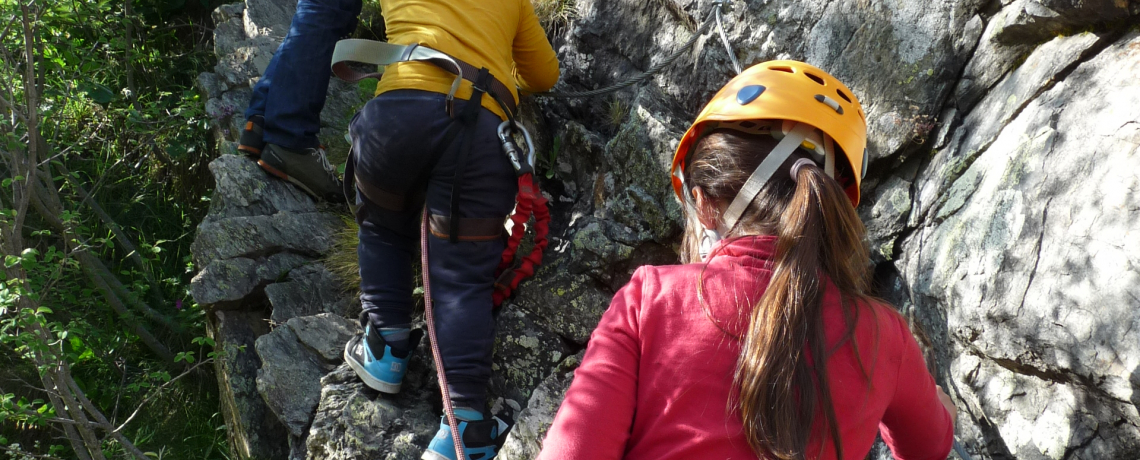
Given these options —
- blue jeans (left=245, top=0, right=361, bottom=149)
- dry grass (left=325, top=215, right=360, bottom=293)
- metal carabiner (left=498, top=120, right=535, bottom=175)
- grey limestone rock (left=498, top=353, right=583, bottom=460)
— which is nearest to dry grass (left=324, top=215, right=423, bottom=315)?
dry grass (left=325, top=215, right=360, bottom=293)

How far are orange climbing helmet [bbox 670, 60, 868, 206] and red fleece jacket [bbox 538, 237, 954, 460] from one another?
18.5 inches

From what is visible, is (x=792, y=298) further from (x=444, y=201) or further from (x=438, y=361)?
(x=444, y=201)

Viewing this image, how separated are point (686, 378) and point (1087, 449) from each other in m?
1.47

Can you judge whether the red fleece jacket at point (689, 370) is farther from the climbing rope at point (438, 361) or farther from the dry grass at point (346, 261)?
the dry grass at point (346, 261)


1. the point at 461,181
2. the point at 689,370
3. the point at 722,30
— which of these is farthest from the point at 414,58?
the point at 689,370

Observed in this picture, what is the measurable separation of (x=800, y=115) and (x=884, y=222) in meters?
1.24

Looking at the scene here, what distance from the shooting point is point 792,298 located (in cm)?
169

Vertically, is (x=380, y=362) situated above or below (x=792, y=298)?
below

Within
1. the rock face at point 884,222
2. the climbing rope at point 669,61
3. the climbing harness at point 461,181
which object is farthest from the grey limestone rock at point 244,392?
the climbing rope at point 669,61

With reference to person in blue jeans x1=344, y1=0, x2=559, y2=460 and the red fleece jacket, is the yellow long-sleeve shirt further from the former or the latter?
the red fleece jacket

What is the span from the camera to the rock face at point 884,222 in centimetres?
233

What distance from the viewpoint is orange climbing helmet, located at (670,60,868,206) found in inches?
84.9

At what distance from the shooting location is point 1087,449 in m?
2.29

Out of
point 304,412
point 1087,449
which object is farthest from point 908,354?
point 304,412
